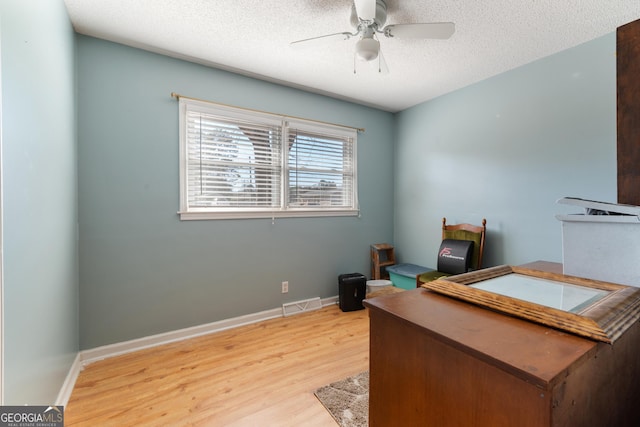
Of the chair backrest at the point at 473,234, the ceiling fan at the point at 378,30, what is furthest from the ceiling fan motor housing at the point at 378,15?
the chair backrest at the point at 473,234

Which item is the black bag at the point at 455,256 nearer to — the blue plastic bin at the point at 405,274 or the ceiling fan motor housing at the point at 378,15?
the blue plastic bin at the point at 405,274

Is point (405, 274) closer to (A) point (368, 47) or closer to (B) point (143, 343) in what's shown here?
(A) point (368, 47)

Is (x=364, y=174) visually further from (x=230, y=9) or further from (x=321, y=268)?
(x=230, y=9)

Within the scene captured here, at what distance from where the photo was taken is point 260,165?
289 centimetres

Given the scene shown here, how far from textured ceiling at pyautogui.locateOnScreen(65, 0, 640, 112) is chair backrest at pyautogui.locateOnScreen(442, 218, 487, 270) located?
1.59m

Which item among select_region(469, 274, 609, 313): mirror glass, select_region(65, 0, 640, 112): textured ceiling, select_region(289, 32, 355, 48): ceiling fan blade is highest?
select_region(65, 0, 640, 112): textured ceiling

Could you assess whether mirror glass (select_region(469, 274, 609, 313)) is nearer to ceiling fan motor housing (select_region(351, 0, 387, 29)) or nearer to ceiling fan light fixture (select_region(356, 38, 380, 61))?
ceiling fan light fixture (select_region(356, 38, 380, 61))

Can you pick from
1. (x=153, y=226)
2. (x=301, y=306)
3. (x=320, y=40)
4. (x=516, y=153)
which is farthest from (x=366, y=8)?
(x=301, y=306)

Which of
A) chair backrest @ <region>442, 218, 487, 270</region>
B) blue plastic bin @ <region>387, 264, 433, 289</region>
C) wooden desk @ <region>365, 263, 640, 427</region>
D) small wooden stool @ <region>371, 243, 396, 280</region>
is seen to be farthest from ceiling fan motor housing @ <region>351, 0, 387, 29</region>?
small wooden stool @ <region>371, 243, 396, 280</region>

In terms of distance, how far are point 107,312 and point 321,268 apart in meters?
2.08

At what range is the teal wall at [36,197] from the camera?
1051 millimetres

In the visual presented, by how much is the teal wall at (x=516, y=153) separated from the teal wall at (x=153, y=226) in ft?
5.32

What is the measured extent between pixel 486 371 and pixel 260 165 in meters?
2.63

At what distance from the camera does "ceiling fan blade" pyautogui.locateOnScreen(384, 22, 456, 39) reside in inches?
66.6
